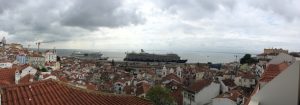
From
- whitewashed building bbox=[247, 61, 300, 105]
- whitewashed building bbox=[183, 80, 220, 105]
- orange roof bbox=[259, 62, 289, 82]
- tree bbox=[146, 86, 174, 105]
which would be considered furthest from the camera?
whitewashed building bbox=[183, 80, 220, 105]

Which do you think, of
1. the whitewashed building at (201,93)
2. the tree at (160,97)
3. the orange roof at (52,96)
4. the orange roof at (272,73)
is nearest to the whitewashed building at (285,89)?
the orange roof at (52,96)

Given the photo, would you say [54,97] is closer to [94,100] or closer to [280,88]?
[94,100]

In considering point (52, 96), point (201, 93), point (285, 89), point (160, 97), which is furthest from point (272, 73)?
point (201, 93)

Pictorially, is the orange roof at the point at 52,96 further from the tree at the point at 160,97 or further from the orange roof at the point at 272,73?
the tree at the point at 160,97

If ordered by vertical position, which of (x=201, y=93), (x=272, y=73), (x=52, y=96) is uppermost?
(x=272, y=73)

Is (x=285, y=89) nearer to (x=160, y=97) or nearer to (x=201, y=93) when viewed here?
(x=160, y=97)

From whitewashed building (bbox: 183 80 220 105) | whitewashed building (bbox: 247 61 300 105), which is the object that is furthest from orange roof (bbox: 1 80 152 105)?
whitewashed building (bbox: 183 80 220 105)

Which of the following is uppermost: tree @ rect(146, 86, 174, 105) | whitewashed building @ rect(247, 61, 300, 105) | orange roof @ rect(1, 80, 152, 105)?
whitewashed building @ rect(247, 61, 300, 105)

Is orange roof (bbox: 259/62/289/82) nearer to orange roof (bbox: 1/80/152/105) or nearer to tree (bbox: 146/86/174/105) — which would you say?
orange roof (bbox: 1/80/152/105)

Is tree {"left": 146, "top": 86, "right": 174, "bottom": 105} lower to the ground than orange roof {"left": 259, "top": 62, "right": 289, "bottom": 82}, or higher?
lower

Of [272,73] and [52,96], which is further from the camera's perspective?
[272,73]
